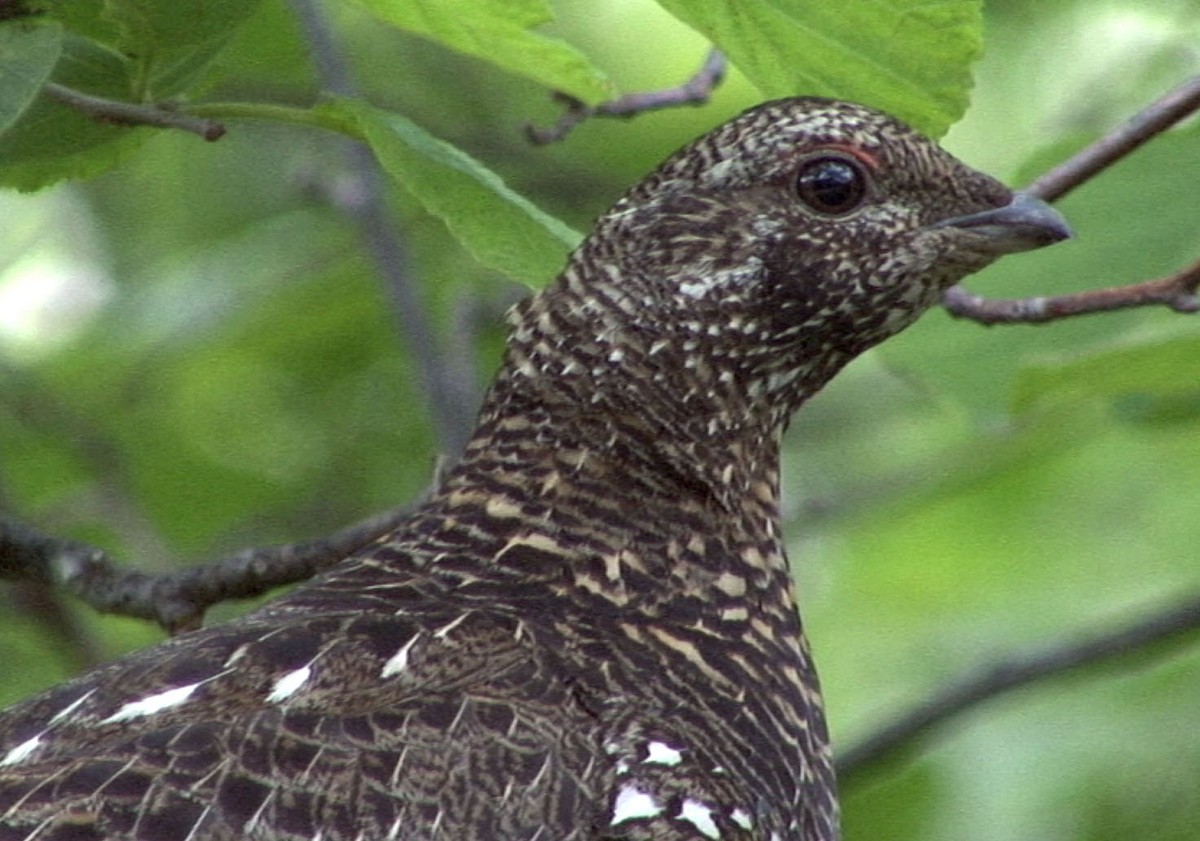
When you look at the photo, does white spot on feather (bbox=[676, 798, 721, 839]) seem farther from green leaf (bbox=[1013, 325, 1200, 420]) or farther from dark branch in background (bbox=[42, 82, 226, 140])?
dark branch in background (bbox=[42, 82, 226, 140])

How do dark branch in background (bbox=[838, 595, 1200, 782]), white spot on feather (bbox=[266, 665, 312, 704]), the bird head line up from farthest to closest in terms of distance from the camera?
dark branch in background (bbox=[838, 595, 1200, 782]) < the bird head < white spot on feather (bbox=[266, 665, 312, 704])

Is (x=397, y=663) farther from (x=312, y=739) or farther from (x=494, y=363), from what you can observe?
(x=494, y=363)

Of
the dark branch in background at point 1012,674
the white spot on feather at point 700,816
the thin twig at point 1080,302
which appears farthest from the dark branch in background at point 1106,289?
the white spot on feather at point 700,816

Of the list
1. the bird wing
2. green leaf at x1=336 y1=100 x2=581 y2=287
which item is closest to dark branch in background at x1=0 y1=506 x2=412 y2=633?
the bird wing

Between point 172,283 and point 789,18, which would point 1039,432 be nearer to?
point 172,283

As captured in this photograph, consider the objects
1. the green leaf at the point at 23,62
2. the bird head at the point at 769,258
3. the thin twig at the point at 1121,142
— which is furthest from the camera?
the bird head at the point at 769,258

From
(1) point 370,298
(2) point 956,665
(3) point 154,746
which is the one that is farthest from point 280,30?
(2) point 956,665

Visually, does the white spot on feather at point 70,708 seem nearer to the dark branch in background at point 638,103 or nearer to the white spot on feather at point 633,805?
the white spot on feather at point 633,805
